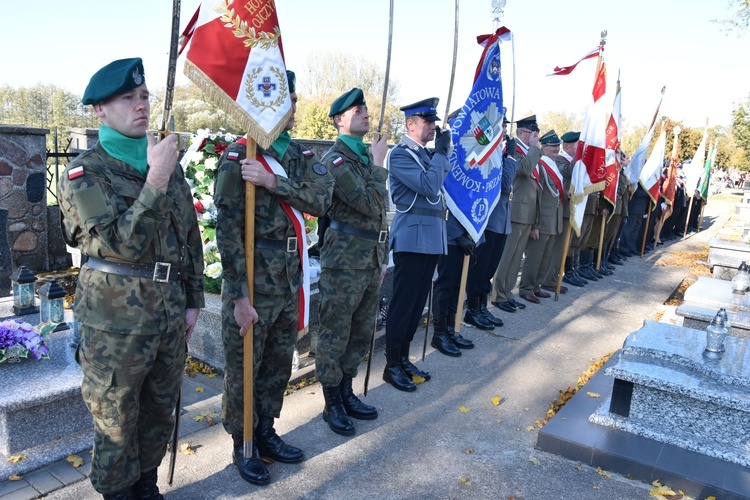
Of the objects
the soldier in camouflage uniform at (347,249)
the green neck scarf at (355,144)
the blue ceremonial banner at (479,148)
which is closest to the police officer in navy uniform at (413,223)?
the soldier in camouflage uniform at (347,249)

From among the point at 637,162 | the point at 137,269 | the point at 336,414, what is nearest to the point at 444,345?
the point at 336,414

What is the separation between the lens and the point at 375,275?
372 cm

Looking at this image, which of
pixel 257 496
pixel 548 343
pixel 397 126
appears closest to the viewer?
pixel 257 496

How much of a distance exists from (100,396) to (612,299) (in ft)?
23.2

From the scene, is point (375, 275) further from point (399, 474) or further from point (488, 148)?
point (488, 148)

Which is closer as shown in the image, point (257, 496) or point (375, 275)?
point (257, 496)

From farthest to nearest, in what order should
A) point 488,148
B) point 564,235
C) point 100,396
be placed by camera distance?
1. point 564,235
2. point 488,148
3. point 100,396

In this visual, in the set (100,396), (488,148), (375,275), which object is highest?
(488,148)

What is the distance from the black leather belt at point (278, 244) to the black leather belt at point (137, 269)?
1.82 ft

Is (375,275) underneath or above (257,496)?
above

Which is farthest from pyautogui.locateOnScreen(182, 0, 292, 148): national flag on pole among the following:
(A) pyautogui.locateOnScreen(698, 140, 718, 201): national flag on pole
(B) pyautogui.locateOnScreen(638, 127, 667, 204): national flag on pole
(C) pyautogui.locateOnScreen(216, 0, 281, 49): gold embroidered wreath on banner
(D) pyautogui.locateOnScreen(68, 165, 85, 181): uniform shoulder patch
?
(A) pyautogui.locateOnScreen(698, 140, 718, 201): national flag on pole

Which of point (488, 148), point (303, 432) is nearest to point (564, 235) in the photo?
point (488, 148)

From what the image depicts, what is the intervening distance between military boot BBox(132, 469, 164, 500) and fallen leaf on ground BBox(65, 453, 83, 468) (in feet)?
2.09

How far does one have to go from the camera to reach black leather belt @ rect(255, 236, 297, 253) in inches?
115
